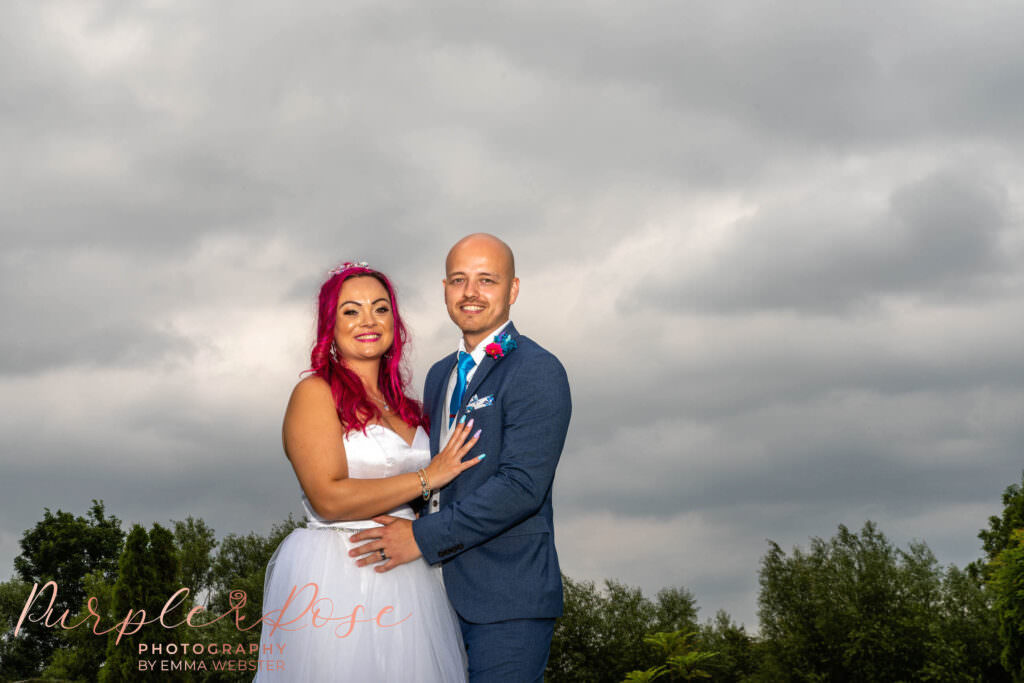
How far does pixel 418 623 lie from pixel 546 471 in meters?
1.40

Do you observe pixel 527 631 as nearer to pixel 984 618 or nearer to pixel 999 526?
pixel 984 618

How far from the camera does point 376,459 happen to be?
6.91m

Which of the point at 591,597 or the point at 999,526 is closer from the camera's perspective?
the point at 591,597

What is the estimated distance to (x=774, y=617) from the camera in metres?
31.5

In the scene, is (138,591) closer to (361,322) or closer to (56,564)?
(56,564)

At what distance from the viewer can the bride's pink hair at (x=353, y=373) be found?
7070 mm

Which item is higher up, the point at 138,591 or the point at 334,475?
Result: the point at 138,591

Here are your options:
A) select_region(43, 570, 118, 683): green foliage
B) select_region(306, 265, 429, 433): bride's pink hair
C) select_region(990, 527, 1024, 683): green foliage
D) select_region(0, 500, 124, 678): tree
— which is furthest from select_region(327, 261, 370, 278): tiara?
select_region(0, 500, 124, 678): tree

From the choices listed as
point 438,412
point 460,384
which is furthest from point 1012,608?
point 460,384

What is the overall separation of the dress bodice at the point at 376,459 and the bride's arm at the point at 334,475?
11 centimetres

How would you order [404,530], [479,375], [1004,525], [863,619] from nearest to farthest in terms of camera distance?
[404,530], [479,375], [863,619], [1004,525]

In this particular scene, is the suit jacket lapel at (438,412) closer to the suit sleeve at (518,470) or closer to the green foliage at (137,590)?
the suit sleeve at (518,470)

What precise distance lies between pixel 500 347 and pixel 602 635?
27.6 m

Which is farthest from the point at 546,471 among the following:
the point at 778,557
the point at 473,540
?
the point at 778,557
